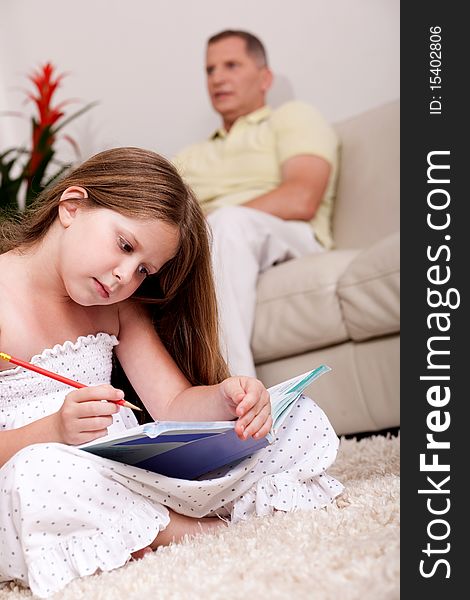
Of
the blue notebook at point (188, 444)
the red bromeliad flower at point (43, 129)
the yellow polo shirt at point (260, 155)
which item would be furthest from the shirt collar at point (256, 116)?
the blue notebook at point (188, 444)

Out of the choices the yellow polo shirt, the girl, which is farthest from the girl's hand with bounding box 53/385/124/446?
the yellow polo shirt

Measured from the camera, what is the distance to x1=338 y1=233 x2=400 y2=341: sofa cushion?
64.6 inches

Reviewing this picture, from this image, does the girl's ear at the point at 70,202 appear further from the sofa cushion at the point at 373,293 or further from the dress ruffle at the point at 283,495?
the sofa cushion at the point at 373,293

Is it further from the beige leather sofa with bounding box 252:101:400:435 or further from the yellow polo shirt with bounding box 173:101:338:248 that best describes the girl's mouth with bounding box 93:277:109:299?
the yellow polo shirt with bounding box 173:101:338:248

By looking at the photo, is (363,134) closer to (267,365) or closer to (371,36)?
Answer: (371,36)

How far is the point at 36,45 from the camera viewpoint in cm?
321

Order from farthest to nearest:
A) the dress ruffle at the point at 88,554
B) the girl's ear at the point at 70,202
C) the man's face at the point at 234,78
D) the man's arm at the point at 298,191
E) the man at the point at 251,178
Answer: the man's face at the point at 234,78 → the man's arm at the point at 298,191 → the man at the point at 251,178 → the girl's ear at the point at 70,202 → the dress ruffle at the point at 88,554

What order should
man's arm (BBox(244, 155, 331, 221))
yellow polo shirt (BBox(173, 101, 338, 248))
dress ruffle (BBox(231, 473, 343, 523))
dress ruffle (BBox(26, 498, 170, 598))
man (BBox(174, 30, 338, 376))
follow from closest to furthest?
dress ruffle (BBox(26, 498, 170, 598))
dress ruffle (BBox(231, 473, 343, 523))
man (BBox(174, 30, 338, 376))
man's arm (BBox(244, 155, 331, 221))
yellow polo shirt (BBox(173, 101, 338, 248))

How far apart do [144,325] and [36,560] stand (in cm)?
44

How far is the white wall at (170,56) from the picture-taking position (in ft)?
8.38

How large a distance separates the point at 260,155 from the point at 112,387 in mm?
1624

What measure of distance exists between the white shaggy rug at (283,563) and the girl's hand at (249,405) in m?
0.10

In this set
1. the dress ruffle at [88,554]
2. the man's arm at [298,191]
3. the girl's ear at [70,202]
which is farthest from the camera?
the man's arm at [298,191]

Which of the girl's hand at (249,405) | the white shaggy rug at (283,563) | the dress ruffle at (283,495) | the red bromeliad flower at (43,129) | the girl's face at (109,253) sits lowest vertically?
the dress ruffle at (283,495)
